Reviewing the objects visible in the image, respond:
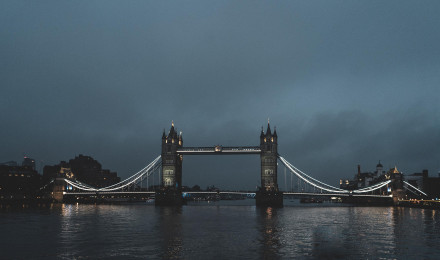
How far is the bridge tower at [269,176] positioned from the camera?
344ft

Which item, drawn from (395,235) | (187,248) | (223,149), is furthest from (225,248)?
(223,149)

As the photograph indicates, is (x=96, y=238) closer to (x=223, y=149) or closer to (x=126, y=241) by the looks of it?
(x=126, y=241)

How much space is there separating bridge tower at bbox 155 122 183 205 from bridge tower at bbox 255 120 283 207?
73.3 feet

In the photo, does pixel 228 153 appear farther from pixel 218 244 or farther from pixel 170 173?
pixel 218 244

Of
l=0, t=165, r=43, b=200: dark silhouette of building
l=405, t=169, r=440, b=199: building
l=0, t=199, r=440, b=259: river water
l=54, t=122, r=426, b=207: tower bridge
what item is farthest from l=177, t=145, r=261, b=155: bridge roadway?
l=0, t=199, r=440, b=259: river water

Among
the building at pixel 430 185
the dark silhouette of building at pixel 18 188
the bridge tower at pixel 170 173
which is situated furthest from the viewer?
the dark silhouette of building at pixel 18 188

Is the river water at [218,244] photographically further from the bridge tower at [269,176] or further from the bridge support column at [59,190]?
the bridge support column at [59,190]

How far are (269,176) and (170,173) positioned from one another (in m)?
27.1

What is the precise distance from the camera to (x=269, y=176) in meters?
108

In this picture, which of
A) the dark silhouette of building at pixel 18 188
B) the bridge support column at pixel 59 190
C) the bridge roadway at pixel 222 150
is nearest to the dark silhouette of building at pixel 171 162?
the bridge roadway at pixel 222 150

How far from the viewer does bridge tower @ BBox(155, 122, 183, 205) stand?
358ft

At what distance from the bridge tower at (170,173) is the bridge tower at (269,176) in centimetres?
2233

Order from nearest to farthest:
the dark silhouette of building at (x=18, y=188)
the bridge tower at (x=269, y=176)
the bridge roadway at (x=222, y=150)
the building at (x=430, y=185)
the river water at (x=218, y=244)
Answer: the river water at (x=218, y=244), the bridge tower at (x=269, y=176), the bridge roadway at (x=222, y=150), the building at (x=430, y=185), the dark silhouette of building at (x=18, y=188)

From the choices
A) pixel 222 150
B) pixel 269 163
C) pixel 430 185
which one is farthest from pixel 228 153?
pixel 430 185
